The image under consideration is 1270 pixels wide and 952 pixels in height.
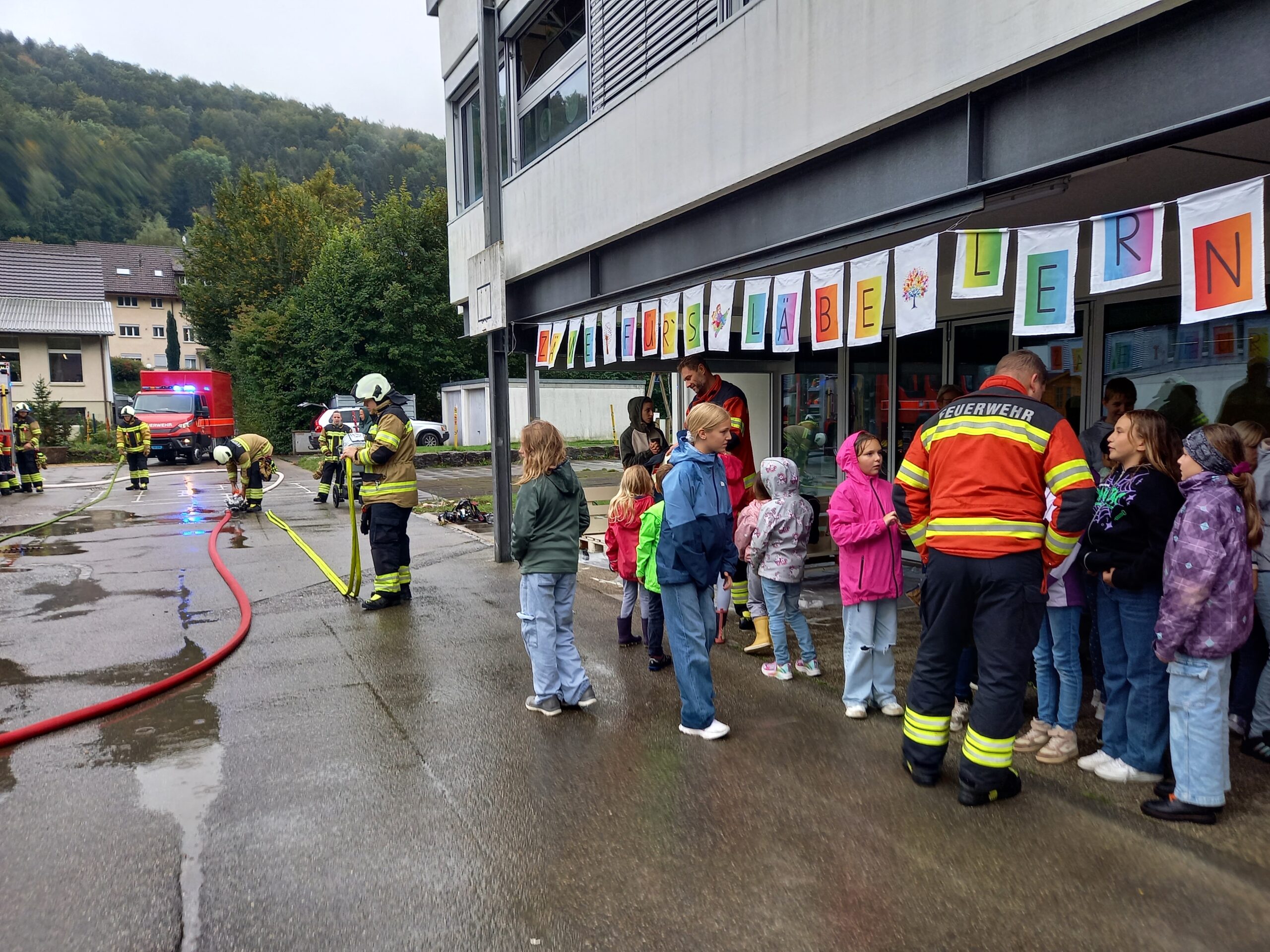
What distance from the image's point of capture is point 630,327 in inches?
289

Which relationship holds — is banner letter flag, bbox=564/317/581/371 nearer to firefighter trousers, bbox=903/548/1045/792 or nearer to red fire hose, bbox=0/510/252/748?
red fire hose, bbox=0/510/252/748

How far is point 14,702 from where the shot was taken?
5270mm

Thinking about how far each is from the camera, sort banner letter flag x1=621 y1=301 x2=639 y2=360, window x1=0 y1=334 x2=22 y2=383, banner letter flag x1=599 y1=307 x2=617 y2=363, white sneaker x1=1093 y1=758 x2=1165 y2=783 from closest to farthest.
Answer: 1. white sneaker x1=1093 y1=758 x2=1165 y2=783
2. banner letter flag x1=621 y1=301 x2=639 y2=360
3. banner letter flag x1=599 y1=307 x2=617 y2=363
4. window x1=0 y1=334 x2=22 y2=383

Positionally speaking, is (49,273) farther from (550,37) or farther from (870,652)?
(870,652)

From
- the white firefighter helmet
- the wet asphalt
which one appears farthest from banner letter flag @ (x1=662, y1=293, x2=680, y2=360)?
the white firefighter helmet

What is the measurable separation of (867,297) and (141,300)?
7057 cm

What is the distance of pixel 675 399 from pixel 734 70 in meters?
5.83

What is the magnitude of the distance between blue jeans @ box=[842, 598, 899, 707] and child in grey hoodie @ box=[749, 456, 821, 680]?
58 cm

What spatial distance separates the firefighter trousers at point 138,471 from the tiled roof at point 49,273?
105 ft

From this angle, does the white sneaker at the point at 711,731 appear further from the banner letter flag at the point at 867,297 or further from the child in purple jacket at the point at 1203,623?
the banner letter flag at the point at 867,297

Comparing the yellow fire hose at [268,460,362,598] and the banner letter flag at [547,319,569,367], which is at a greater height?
the banner letter flag at [547,319,569,367]

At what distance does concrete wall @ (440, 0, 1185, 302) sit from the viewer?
396cm

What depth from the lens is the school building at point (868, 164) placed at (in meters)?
3.65

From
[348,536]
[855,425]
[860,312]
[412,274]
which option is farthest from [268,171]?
[860,312]
